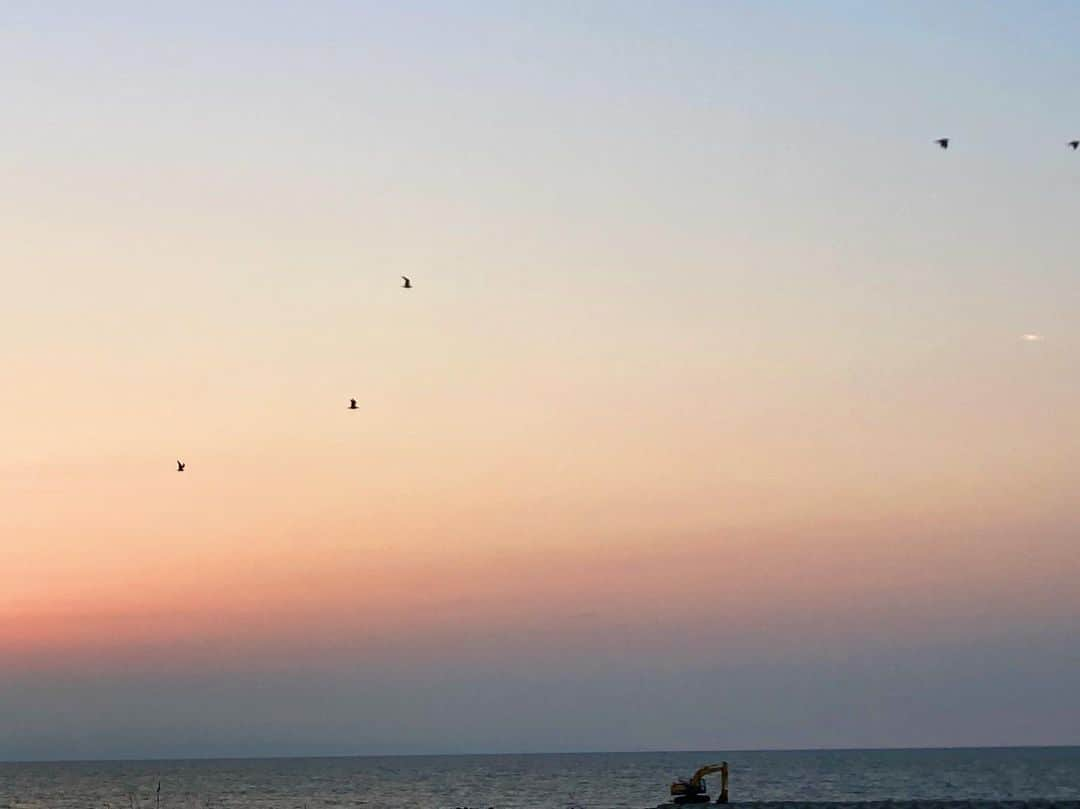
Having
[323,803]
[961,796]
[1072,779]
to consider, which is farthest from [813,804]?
[1072,779]

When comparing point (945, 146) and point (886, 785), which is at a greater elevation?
point (945, 146)

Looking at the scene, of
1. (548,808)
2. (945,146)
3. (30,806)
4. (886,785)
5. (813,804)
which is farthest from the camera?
(886,785)

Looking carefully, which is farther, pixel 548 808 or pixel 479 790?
pixel 479 790

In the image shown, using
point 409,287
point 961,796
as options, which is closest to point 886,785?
point 961,796

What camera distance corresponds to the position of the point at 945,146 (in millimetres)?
58812

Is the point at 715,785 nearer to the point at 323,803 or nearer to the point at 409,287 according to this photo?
the point at 323,803

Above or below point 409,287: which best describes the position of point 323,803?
below

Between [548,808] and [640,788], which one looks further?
[640,788]

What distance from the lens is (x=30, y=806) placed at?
175500mm

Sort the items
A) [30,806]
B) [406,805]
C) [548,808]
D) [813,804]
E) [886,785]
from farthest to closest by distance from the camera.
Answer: [886,785] → [30,806] → [406,805] → [548,808] → [813,804]

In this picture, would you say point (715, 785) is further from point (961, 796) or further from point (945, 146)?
Result: point (945, 146)

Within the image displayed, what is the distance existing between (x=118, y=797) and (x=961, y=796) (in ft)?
354

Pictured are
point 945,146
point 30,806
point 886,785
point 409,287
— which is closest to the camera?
point 945,146

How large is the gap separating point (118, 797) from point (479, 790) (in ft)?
154
